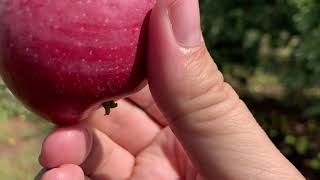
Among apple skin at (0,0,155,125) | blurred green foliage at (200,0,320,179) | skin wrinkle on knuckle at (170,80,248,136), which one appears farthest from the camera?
blurred green foliage at (200,0,320,179)

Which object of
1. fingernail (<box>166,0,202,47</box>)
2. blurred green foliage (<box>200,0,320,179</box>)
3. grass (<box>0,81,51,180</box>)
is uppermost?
fingernail (<box>166,0,202,47</box>)

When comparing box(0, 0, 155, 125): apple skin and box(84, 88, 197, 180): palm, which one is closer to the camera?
box(0, 0, 155, 125): apple skin

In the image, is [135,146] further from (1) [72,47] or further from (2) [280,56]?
(2) [280,56]

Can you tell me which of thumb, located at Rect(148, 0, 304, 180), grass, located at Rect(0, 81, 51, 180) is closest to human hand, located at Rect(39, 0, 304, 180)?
thumb, located at Rect(148, 0, 304, 180)

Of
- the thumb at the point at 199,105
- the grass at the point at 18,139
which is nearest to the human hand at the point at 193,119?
the thumb at the point at 199,105

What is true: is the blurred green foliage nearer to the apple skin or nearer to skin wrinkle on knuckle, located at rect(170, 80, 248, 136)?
skin wrinkle on knuckle, located at rect(170, 80, 248, 136)

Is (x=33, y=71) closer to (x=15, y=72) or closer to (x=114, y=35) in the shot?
(x=15, y=72)

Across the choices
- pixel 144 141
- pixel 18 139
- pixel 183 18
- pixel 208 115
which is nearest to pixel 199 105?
pixel 208 115
